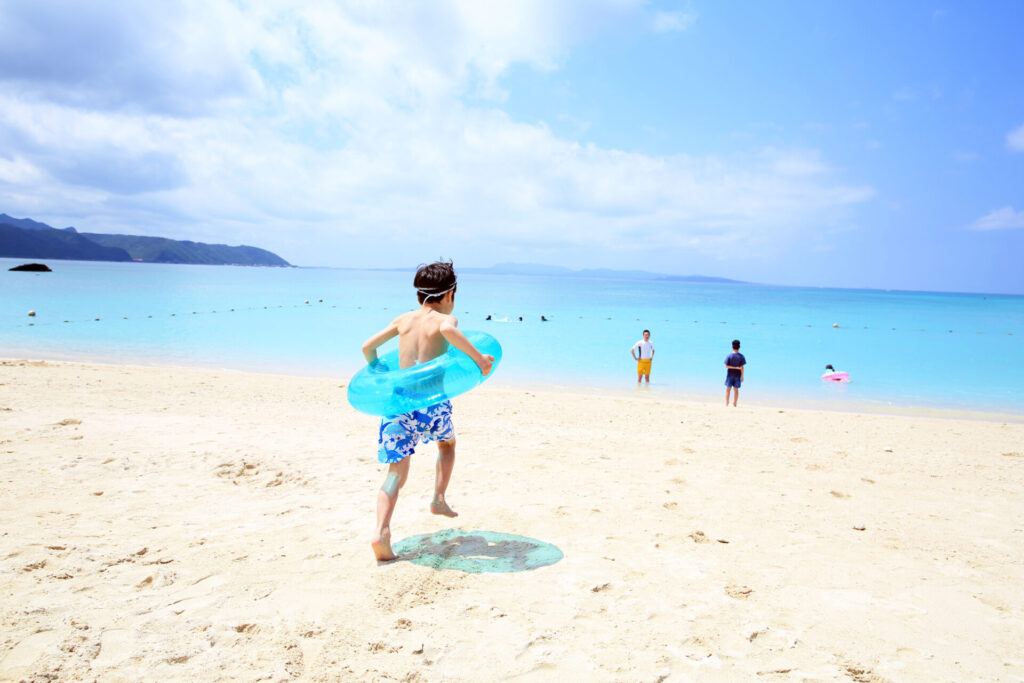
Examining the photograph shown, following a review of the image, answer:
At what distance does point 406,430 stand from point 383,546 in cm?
64

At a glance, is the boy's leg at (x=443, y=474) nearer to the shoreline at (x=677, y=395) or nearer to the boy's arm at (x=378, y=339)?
the boy's arm at (x=378, y=339)

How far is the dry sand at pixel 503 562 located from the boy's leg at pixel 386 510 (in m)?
0.09

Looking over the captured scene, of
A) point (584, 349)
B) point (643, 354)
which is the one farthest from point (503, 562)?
point (584, 349)

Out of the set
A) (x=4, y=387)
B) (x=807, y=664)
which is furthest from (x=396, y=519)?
(x=4, y=387)

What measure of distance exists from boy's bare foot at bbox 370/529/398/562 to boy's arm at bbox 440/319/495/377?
104 centimetres

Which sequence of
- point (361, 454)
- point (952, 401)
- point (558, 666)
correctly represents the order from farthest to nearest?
point (952, 401), point (361, 454), point (558, 666)

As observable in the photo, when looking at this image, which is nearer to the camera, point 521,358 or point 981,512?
point 981,512

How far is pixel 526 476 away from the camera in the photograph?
17.1 feet

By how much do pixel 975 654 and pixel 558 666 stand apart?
184 cm

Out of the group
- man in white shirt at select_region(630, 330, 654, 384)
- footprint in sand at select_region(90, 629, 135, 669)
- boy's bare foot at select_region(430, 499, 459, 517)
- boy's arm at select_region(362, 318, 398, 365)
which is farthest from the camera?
man in white shirt at select_region(630, 330, 654, 384)

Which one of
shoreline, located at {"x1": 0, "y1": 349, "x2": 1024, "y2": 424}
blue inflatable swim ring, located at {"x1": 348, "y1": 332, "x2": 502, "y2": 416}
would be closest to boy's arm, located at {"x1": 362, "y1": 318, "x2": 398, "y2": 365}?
blue inflatable swim ring, located at {"x1": 348, "y1": 332, "x2": 502, "y2": 416}

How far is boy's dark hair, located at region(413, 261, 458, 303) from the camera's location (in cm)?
343

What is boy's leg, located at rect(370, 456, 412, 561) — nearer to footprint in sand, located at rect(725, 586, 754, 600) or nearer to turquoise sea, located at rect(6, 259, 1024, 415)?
footprint in sand, located at rect(725, 586, 754, 600)

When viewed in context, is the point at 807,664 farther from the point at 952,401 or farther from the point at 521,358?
the point at 521,358
